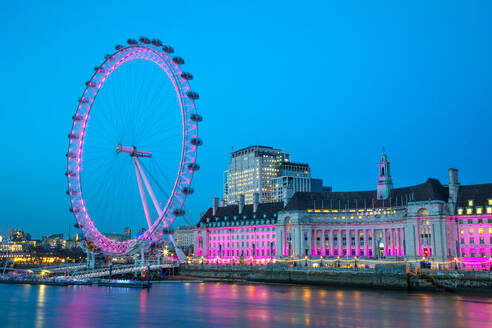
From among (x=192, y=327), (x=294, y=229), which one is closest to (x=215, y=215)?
(x=294, y=229)

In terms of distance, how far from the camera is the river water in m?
51.6

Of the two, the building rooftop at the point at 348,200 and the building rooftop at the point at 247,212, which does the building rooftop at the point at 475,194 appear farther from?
the building rooftop at the point at 247,212

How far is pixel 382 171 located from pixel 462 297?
2167 inches

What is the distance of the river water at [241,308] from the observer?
5162 centimetres

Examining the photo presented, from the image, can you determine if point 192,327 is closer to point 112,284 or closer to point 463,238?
point 112,284

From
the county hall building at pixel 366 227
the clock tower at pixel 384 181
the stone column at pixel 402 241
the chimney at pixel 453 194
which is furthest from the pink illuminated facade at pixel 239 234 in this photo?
the chimney at pixel 453 194

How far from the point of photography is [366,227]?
12094 cm

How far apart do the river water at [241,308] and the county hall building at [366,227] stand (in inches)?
1099

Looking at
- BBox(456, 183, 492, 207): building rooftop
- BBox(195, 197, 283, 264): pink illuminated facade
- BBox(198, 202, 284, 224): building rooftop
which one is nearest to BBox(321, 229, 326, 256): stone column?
BBox(195, 197, 283, 264): pink illuminated facade

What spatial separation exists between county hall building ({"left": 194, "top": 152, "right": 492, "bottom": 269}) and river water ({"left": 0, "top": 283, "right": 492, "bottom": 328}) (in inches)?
1099

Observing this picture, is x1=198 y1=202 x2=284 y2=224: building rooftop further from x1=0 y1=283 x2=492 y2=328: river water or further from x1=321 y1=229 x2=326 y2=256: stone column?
x1=0 y1=283 x2=492 y2=328: river water

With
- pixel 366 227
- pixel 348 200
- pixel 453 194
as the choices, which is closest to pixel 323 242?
pixel 366 227

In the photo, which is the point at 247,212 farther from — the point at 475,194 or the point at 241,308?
the point at 241,308

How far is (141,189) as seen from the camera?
303ft
